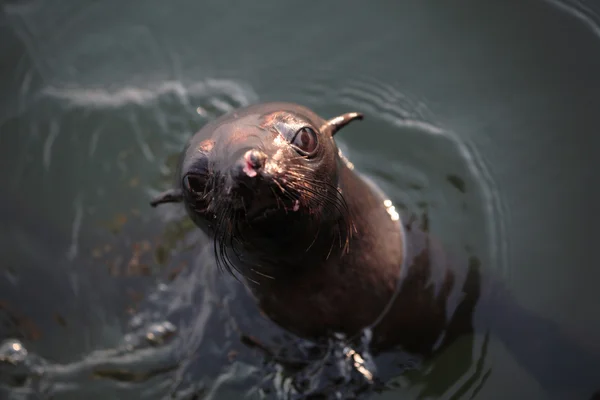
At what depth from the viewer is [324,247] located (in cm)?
383

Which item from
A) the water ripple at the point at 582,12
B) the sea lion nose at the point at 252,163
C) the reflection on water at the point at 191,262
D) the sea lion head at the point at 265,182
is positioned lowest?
the reflection on water at the point at 191,262

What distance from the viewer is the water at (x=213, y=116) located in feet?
15.8

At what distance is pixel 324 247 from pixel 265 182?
95 cm

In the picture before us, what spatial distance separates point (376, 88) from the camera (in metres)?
5.85

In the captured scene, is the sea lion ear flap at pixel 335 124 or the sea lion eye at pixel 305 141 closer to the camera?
the sea lion eye at pixel 305 141

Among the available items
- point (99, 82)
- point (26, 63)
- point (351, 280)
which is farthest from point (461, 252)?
point (26, 63)

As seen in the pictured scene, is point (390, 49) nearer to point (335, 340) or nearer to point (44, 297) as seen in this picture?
point (335, 340)

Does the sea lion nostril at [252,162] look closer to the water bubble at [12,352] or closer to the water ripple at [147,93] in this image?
the water ripple at [147,93]

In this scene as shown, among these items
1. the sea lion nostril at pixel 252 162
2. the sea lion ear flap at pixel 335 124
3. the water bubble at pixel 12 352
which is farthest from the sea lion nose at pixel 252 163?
the water bubble at pixel 12 352

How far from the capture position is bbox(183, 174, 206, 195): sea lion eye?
3.52 metres

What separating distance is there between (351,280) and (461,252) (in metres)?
1.08

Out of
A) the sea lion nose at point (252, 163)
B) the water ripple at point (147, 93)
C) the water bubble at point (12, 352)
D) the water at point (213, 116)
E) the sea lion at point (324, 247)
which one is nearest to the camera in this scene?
the sea lion nose at point (252, 163)

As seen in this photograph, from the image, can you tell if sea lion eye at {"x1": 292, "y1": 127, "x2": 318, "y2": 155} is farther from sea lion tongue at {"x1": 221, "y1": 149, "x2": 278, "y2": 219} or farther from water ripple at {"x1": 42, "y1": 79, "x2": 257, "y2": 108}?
water ripple at {"x1": 42, "y1": 79, "x2": 257, "y2": 108}

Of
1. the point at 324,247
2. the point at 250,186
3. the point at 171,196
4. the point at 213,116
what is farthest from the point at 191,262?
the point at 250,186
